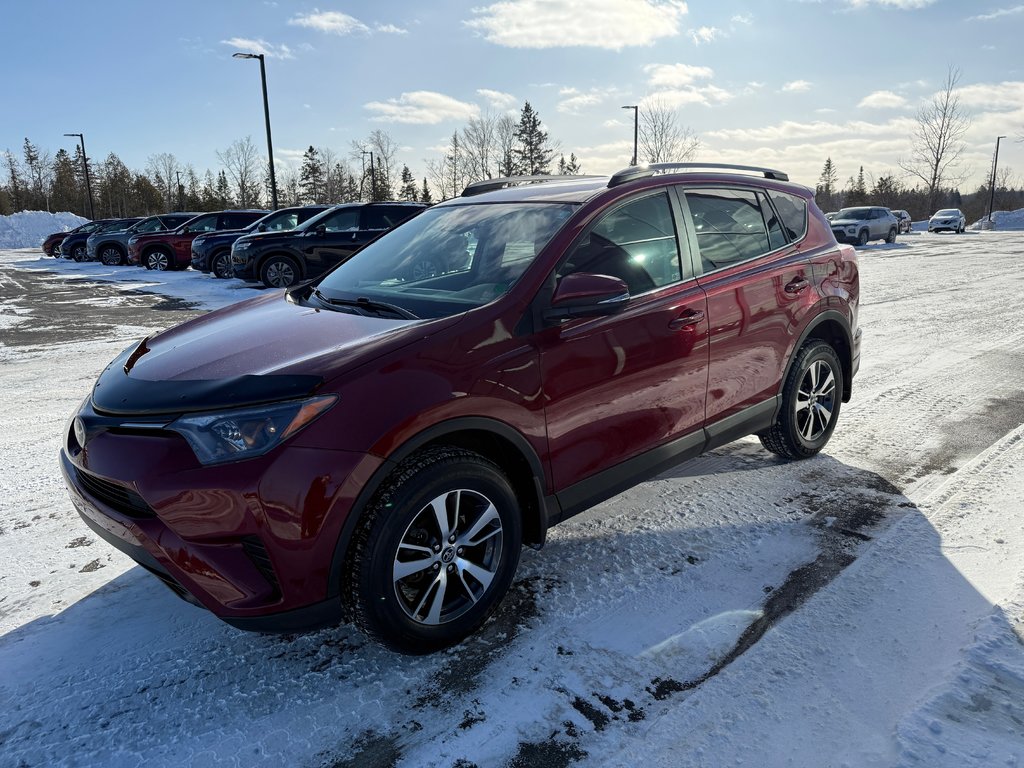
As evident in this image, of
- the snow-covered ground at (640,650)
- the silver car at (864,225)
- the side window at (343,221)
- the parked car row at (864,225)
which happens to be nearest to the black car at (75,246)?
the side window at (343,221)

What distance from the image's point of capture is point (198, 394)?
2.46 m

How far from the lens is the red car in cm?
2122

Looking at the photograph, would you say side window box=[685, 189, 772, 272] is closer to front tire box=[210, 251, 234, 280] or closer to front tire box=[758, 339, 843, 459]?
front tire box=[758, 339, 843, 459]

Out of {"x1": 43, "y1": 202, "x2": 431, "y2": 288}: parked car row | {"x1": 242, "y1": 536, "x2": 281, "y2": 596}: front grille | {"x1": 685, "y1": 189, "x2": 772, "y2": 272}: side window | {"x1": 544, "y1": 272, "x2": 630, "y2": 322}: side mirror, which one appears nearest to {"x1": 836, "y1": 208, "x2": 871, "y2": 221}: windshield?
{"x1": 43, "y1": 202, "x2": 431, "y2": 288}: parked car row

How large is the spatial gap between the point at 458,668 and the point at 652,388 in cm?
152

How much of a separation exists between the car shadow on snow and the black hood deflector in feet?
3.16

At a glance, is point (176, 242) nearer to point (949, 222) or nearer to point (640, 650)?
point (640, 650)

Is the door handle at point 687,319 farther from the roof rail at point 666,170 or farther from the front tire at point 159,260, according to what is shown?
the front tire at point 159,260

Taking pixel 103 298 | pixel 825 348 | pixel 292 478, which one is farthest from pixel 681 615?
pixel 103 298

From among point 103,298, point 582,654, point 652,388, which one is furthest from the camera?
point 103,298

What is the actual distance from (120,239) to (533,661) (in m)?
26.4

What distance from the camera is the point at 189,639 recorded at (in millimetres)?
2836

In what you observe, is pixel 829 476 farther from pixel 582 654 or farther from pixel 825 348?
pixel 582 654

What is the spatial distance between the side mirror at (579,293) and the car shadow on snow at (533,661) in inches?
47.6
